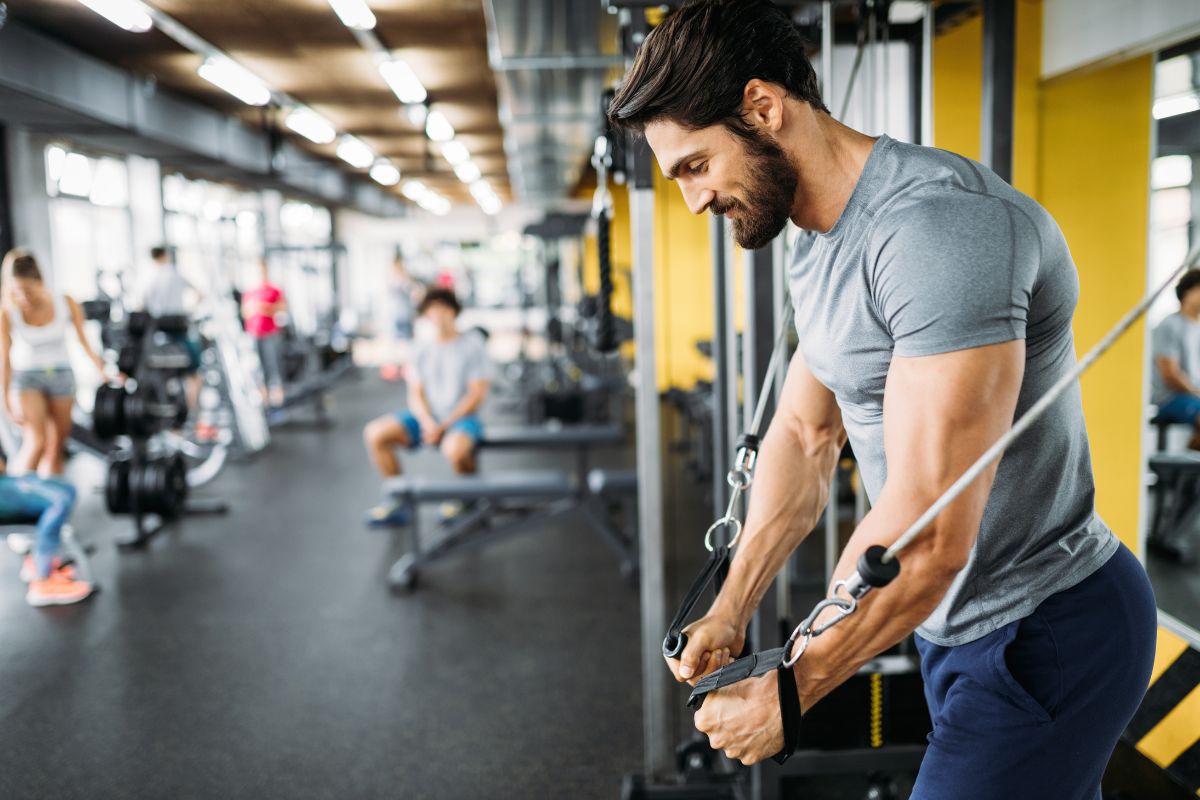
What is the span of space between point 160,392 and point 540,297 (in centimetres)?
802

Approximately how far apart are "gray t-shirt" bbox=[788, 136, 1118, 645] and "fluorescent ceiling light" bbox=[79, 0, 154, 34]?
3859mm

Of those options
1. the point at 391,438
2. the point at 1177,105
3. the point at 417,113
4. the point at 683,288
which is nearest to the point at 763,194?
the point at 1177,105

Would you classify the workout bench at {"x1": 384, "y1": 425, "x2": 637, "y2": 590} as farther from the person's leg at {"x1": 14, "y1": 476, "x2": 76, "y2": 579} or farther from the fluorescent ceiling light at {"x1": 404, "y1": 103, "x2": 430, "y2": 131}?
the fluorescent ceiling light at {"x1": 404, "y1": 103, "x2": 430, "y2": 131}

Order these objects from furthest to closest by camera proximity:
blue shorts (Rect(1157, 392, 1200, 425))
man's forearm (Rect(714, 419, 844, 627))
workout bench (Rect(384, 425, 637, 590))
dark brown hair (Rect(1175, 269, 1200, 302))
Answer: workout bench (Rect(384, 425, 637, 590))
blue shorts (Rect(1157, 392, 1200, 425))
dark brown hair (Rect(1175, 269, 1200, 302))
man's forearm (Rect(714, 419, 844, 627))

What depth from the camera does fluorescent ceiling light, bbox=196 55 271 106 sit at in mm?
5109

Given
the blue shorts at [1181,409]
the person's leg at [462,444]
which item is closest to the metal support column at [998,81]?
the blue shorts at [1181,409]

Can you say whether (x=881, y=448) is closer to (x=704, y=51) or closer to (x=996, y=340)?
(x=996, y=340)

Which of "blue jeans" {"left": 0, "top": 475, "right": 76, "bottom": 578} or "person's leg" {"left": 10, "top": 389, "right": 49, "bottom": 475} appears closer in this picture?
"blue jeans" {"left": 0, "top": 475, "right": 76, "bottom": 578}

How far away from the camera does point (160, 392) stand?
13.1 feet

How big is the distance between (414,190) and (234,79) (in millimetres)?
7492

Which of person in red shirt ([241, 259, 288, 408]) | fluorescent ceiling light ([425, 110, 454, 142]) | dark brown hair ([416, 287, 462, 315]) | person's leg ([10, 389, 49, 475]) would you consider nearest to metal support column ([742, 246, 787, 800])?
dark brown hair ([416, 287, 462, 315])

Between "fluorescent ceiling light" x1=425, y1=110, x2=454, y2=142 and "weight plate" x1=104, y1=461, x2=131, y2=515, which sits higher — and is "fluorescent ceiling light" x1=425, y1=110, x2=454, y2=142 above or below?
above

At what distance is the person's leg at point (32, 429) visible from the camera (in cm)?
370

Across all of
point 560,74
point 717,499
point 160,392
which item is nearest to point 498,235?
point 560,74
